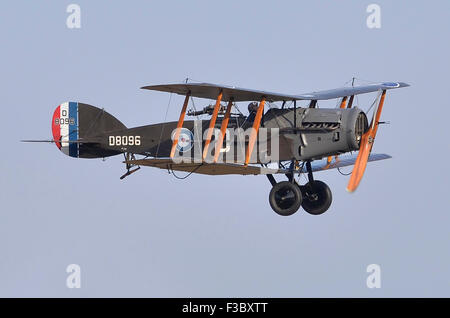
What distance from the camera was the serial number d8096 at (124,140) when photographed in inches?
1084

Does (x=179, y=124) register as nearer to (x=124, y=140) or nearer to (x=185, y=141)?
(x=185, y=141)

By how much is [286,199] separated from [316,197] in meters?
1.30

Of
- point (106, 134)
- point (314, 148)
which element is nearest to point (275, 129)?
point (314, 148)

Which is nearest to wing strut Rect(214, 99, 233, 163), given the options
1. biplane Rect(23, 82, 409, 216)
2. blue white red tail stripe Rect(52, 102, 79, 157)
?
biplane Rect(23, 82, 409, 216)

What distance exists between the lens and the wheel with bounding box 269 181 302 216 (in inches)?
1008

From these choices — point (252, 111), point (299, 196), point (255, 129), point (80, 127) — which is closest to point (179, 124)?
point (255, 129)

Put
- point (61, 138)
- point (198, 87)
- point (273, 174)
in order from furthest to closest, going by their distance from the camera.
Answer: point (61, 138) → point (273, 174) → point (198, 87)

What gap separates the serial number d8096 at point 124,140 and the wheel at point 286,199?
3612mm

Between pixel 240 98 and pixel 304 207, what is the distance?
3.03 meters

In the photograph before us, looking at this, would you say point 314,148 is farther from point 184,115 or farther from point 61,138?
point 61,138

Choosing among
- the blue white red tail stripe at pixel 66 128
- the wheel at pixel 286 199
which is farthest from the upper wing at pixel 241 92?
the blue white red tail stripe at pixel 66 128

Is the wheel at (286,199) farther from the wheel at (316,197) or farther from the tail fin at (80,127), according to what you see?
the tail fin at (80,127)

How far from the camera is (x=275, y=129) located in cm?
2605

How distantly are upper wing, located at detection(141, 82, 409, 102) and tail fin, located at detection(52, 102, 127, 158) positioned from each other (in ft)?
10.9
